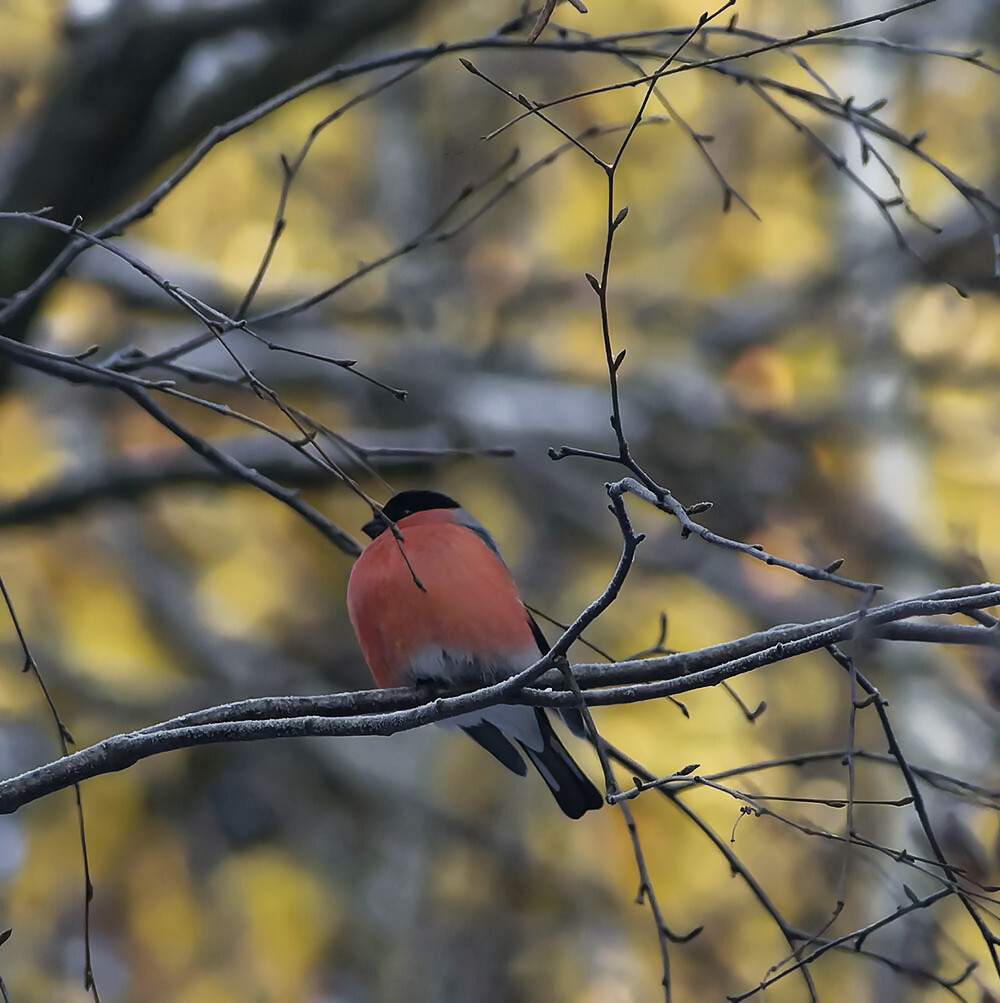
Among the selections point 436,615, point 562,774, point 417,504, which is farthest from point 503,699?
point 417,504

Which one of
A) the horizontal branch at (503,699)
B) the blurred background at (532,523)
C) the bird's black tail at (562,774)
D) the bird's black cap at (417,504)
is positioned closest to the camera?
→ the horizontal branch at (503,699)

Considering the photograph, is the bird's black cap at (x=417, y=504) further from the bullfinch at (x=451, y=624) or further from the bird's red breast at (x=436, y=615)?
the bird's red breast at (x=436, y=615)

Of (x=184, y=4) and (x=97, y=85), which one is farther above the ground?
(x=184, y=4)

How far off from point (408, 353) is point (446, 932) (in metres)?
3.46

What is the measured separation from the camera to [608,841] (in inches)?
311

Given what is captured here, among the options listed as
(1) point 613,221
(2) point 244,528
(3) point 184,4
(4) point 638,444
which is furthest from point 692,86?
(1) point 613,221

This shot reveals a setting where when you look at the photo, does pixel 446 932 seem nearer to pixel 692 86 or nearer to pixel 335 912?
pixel 335 912

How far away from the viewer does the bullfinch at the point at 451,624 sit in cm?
264

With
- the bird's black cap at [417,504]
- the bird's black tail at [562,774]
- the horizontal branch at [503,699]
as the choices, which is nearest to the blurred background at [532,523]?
the bird's black cap at [417,504]

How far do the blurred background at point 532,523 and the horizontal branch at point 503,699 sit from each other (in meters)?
3.69

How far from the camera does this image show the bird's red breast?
264 centimetres

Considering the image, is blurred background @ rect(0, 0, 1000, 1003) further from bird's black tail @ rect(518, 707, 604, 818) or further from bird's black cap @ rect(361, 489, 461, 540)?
bird's black tail @ rect(518, 707, 604, 818)

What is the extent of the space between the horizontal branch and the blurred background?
12.1ft

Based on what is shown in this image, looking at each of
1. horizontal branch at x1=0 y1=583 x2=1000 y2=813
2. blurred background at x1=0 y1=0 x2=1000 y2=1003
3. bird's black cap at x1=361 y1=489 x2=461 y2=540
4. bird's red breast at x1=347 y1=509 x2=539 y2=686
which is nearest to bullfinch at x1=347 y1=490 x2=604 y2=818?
bird's red breast at x1=347 y1=509 x2=539 y2=686
